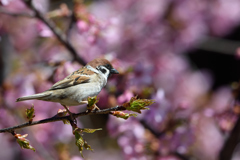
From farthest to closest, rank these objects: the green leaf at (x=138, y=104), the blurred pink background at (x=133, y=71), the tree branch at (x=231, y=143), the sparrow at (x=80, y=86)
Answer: the blurred pink background at (x=133, y=71), the tree branch at (x=231, y=143), the sparrow at (x=80, y=86), the green leaf at (x=138, y=104)

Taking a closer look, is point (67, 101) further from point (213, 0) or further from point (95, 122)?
point (213, 0)

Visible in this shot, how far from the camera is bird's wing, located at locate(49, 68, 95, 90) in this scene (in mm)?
1896

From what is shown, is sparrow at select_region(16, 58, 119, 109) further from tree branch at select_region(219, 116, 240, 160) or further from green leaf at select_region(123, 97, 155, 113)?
tree branch at select_region(219, 116, 240, 160)

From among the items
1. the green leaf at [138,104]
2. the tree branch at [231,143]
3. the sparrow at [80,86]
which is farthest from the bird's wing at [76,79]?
the tree branch at [231,143]

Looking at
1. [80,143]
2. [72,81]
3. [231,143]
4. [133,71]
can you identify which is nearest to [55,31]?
[133,71]

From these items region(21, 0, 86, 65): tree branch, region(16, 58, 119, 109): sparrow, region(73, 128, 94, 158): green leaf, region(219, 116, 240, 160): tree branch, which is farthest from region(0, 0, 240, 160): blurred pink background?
region(73, 128, 94, 158): green leaf

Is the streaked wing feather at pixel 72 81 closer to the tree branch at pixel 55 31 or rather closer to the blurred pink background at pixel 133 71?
the blurred pink background at pixel 133 71

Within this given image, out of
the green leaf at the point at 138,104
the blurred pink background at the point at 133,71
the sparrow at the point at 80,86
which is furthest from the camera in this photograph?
the blurred pink background at the point at 133,71

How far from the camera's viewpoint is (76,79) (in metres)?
2.02

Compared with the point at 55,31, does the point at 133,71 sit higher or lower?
lower

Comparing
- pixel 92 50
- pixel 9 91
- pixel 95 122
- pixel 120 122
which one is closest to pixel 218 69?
pixel 95 122

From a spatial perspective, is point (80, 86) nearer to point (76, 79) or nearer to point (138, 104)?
point (76, 79)

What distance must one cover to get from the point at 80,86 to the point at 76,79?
0.12m

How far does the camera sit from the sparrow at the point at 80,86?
1.80 metres
